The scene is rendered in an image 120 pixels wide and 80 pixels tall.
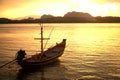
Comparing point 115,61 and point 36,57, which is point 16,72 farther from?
point 115,61

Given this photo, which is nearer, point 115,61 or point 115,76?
point 115,76

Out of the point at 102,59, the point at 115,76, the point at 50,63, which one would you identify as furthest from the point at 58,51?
the point at 115,76

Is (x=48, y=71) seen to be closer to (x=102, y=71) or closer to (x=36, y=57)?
(x=36, y=57)

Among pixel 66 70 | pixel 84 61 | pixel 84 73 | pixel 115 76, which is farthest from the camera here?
pixel 84 61

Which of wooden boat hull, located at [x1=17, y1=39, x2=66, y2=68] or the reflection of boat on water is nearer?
the reflection of boat on water

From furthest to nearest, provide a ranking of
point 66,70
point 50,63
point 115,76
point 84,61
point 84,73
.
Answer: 1. point 84,61
2. point 50,63
3. point 66,70
4. point 84,73
5. point 115,76

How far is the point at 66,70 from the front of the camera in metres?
39.3

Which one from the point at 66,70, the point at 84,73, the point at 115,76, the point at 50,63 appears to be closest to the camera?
the point at 115,76

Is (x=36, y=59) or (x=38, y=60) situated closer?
(x=38, y=60)

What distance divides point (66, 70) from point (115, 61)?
1193 centimetres

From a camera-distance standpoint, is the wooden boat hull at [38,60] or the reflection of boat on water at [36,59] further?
the wooden boat hull at [38,60]

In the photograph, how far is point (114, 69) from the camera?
39.0m

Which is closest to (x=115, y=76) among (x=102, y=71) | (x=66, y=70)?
(x=102, y=71)

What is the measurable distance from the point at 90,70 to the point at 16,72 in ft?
41.3
